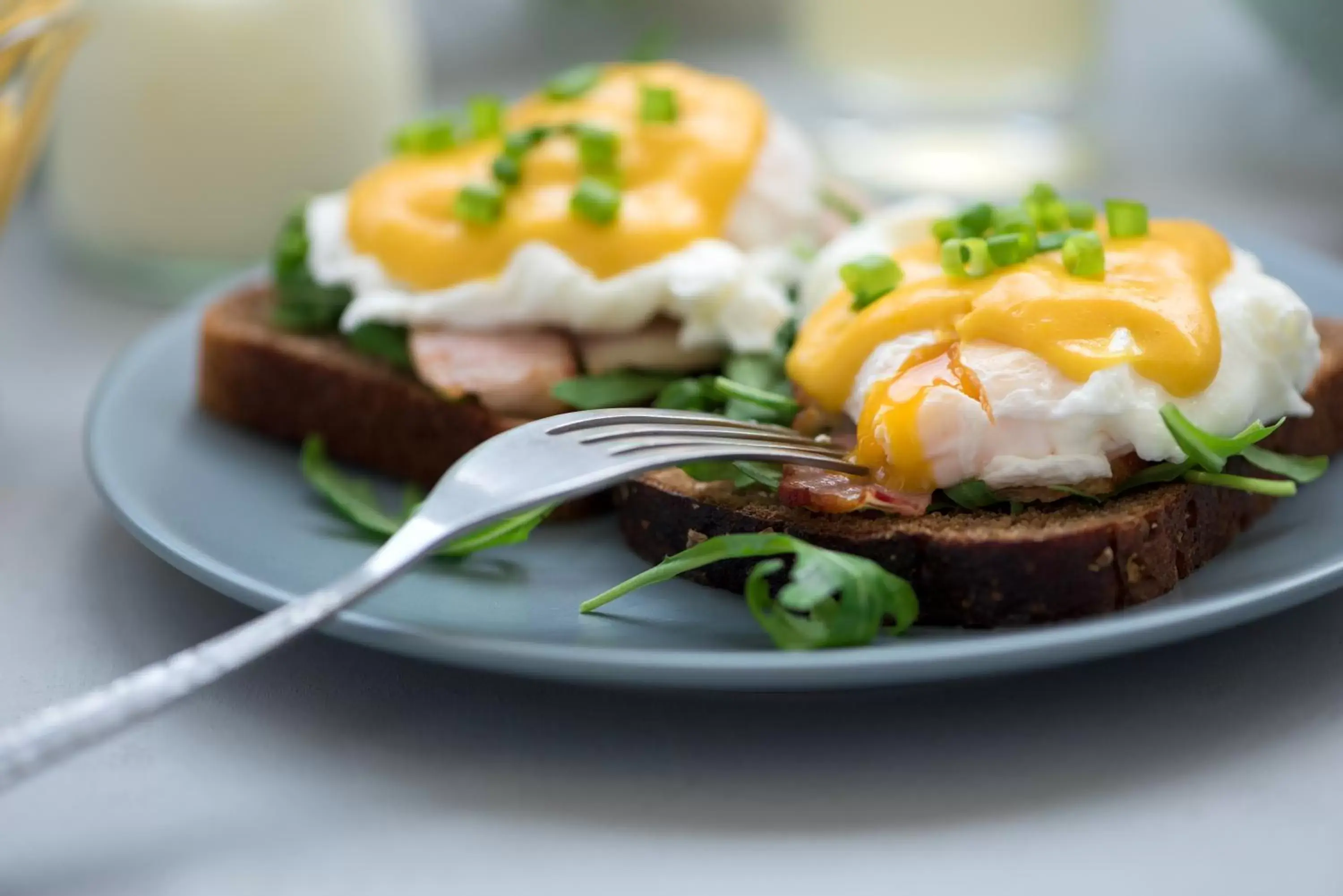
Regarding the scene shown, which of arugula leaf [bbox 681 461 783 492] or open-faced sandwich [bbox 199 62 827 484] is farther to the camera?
open-faced sandwich [bbox 199 62 827 484]

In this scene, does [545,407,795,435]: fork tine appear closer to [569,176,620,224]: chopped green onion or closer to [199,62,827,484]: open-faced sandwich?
[199,62,827,484]: open-faced sandwich

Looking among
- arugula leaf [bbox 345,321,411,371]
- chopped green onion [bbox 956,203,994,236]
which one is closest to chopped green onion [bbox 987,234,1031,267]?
chopped green onion [bbox 956,203,994,236]

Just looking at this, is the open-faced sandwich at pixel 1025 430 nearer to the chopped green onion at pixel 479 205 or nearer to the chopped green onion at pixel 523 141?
the chopped green onion at pixel 479 205

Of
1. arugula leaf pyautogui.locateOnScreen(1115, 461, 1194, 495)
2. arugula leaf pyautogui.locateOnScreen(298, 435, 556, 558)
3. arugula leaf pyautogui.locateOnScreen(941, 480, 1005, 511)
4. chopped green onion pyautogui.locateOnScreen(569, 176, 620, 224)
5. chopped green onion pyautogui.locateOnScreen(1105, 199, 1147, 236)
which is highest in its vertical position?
chopped green onion pyautogui.locateOnScreen(1105, 199, 1147, 236)

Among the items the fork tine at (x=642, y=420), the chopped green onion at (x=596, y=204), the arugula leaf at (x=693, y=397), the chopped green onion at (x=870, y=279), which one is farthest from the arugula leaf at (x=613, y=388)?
the chopped green onion at (x=870, y=279)

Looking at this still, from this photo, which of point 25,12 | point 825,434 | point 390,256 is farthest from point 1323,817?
point 25,12

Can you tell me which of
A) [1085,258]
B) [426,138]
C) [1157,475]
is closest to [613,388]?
[426,138]
